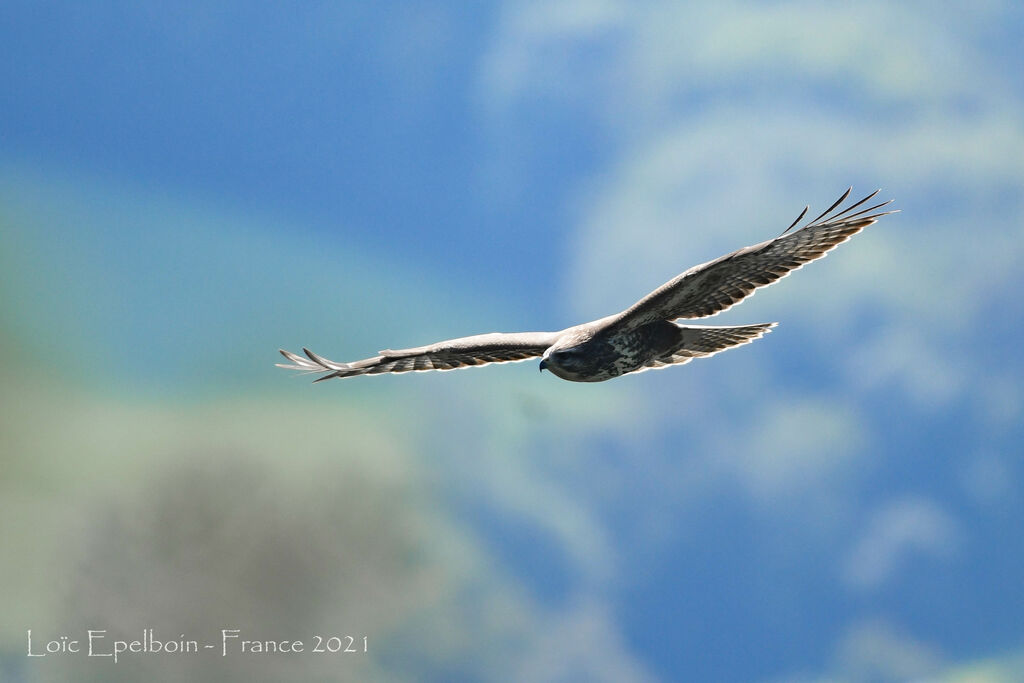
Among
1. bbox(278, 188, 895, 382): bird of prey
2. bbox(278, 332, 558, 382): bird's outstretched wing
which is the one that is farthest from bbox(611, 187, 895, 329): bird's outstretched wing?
bbox(278, 332, 558, 382): bird's outstretched wing

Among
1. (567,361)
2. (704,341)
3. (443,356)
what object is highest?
(443,356)

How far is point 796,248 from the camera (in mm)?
11539

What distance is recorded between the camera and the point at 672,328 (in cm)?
1236

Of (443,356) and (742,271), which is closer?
(742,271)

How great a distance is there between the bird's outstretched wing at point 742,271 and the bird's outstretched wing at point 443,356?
1.65m

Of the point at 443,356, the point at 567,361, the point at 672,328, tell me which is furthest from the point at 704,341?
the point at 443,356

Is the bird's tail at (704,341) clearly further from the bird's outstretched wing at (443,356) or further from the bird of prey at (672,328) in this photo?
the bird's outstretched wing at (443,356)

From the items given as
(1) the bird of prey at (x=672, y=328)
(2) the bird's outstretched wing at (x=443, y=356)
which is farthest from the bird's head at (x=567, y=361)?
(2) the bird's outstretched wing at (x=443, y=356)

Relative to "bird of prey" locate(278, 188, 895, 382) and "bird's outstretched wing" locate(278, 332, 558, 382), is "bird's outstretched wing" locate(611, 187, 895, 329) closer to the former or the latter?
"bird of prey" locate(278, 188, 895, 382)

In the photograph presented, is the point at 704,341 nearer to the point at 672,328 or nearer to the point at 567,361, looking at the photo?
the point at 672,328

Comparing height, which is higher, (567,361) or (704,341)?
(704,341)

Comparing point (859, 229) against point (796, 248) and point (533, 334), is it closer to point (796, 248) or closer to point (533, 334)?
point (796, 248)

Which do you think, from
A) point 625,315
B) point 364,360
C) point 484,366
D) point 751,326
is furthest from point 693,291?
point 364,360

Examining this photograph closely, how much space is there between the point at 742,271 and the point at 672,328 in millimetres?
1080
